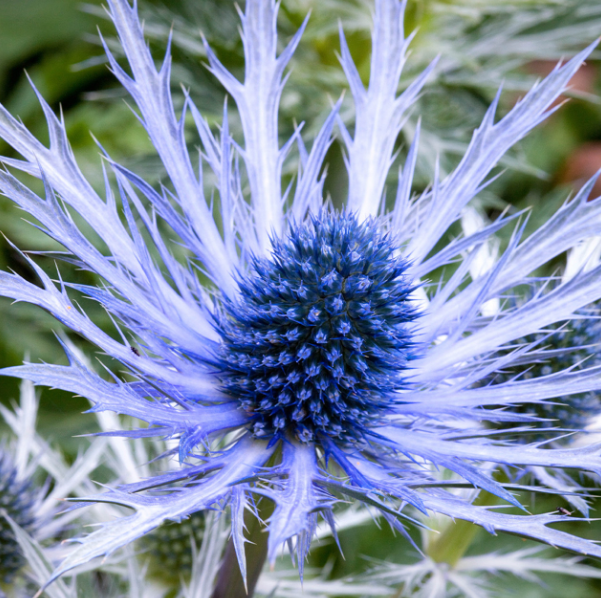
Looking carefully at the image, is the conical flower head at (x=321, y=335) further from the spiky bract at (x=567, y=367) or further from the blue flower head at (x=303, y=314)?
the spiky bract at (x=567, y=367)

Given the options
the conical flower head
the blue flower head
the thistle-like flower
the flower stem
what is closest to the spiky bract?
the blue flower head

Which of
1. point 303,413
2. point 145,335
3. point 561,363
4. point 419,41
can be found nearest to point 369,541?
point 561,363

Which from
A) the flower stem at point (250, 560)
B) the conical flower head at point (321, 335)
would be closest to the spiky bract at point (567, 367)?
the conical flower head at point (321, 335)

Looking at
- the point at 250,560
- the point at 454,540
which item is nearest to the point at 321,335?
the point at 250,560

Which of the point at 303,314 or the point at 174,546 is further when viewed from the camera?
the point at 174,546

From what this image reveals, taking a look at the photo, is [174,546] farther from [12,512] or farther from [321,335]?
[321,335]

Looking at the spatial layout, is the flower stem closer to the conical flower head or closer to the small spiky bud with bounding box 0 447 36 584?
the conical flower head
